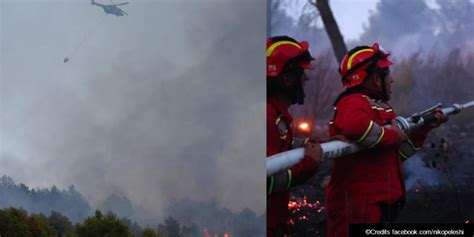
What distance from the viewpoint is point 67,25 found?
4.02 m

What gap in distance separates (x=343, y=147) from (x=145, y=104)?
45.5 inches

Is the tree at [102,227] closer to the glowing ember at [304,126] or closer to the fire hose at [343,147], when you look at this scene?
the fire hose at [343,147]

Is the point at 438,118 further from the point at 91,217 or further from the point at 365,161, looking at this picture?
the point at 91,217

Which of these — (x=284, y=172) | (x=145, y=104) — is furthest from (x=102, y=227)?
(x=284, y=172)

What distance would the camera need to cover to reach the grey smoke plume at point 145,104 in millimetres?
3891

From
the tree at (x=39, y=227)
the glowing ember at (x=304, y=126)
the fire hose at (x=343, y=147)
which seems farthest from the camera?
the tree at (x=39, y=227)

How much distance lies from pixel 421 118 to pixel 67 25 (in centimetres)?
210

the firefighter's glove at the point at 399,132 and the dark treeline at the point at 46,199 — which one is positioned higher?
the firefighter's glove at the point at 399,132

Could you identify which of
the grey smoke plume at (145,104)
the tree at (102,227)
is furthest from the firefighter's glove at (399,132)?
the tree at (102,227)

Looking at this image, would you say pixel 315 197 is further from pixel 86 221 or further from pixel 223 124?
pixel 86 221

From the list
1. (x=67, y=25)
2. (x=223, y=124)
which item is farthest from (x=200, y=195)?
(x=67, y=25)

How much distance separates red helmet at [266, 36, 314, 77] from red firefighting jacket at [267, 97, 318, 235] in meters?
0.17

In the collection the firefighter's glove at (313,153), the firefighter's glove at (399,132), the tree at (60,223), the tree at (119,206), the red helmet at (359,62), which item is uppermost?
the red helmet at (359,62)

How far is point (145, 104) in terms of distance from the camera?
12.9ft
